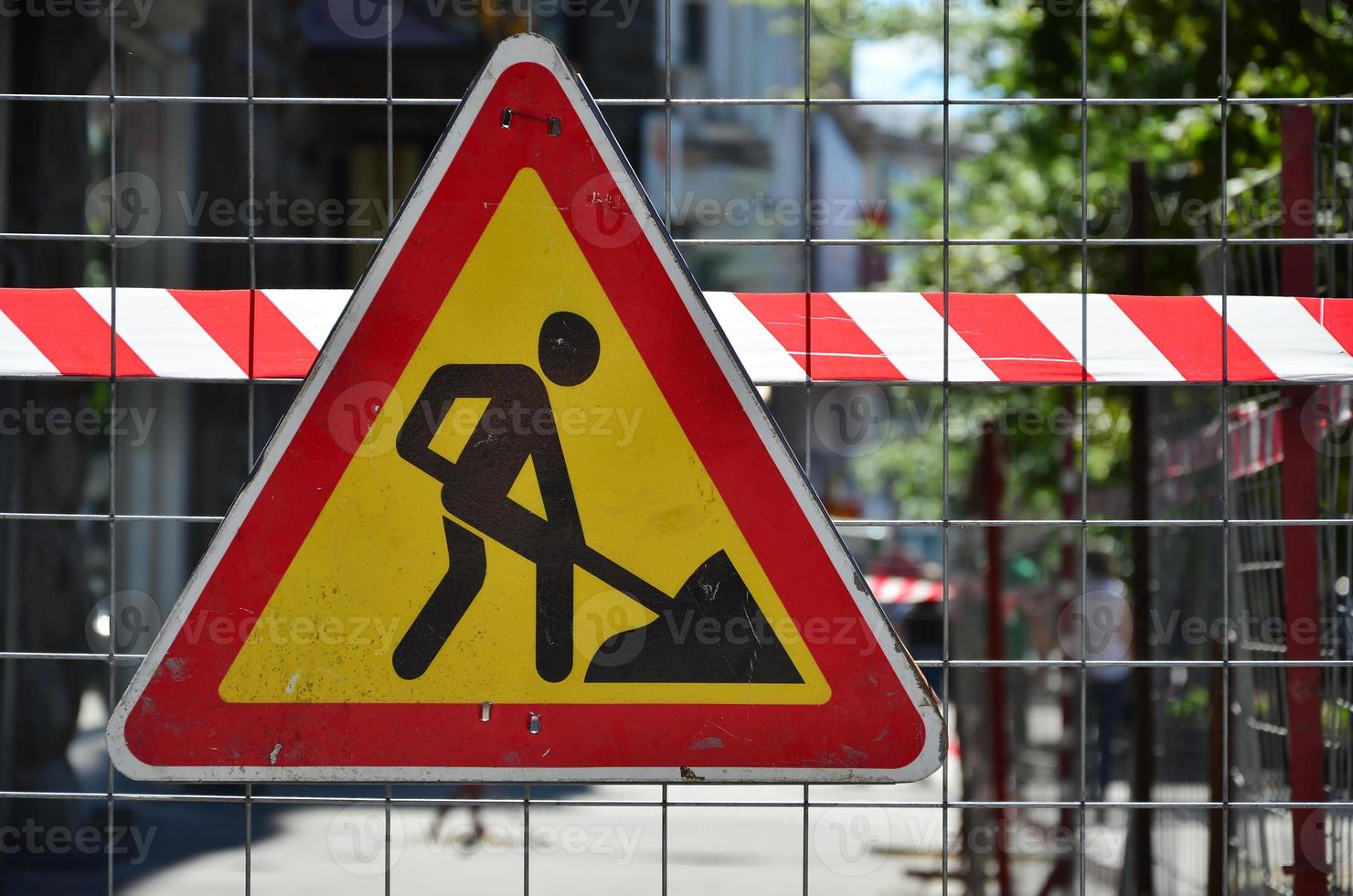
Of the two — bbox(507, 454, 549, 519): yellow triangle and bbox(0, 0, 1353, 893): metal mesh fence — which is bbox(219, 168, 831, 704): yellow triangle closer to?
bbox(507, 454, 549, 519): yellow triangle

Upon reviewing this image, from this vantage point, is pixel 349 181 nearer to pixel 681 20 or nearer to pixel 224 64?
pixel 224 64

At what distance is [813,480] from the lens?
9.85 feet

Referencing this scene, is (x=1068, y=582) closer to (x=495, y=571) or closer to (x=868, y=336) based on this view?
(x=868, y=336)

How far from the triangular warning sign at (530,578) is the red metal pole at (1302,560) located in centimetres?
135

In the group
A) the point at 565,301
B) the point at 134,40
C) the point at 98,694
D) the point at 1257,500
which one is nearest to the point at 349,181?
the point at 134,40

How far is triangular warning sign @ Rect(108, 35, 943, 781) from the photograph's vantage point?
5.83 ft

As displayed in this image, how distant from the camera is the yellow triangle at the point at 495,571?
1.78 meters

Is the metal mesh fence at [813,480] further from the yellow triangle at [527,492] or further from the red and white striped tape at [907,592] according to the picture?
the red and white striped tape at [907,592]

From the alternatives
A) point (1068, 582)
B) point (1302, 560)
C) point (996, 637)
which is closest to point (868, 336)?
point (1302, 560)

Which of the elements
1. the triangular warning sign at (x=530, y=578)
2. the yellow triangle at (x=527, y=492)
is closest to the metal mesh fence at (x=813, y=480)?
the triangular warning sign at (x=530, y=578)

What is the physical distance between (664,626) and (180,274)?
724cm

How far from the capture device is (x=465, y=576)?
5.84ft

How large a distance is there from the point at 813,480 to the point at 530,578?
133cm

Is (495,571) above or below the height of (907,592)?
above
